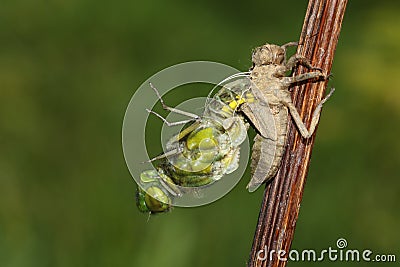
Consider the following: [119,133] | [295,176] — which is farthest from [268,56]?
[119,133]

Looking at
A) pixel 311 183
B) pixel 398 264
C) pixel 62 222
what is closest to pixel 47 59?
pixel 62 222

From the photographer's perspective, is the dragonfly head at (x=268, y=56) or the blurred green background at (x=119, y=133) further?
the blurred green background at (x=119, y=133)

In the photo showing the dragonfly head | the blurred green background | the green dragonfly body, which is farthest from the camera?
the blurred green background

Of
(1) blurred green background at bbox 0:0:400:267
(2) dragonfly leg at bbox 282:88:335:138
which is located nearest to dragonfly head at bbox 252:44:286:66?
(2) dragonfly leg at bbox 282:88:335:138

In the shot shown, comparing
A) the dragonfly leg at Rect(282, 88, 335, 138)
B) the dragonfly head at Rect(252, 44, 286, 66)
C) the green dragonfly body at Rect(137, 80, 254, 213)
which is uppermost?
the dragonfly head at Rect(252, 44, 286, 66)

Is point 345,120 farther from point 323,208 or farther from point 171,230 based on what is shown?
point 171,230

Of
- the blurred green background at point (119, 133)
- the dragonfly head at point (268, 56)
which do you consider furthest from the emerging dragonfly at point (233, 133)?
the blurred green background at point (119, 133)

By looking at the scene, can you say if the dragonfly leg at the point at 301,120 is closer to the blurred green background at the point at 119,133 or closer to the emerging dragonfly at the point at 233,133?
the emerging dragonfly at the point at 233,133

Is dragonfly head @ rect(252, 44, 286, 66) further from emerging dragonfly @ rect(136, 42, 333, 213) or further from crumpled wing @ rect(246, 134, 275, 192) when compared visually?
crumpled wing @ rect(246, 134, 275, 192)
